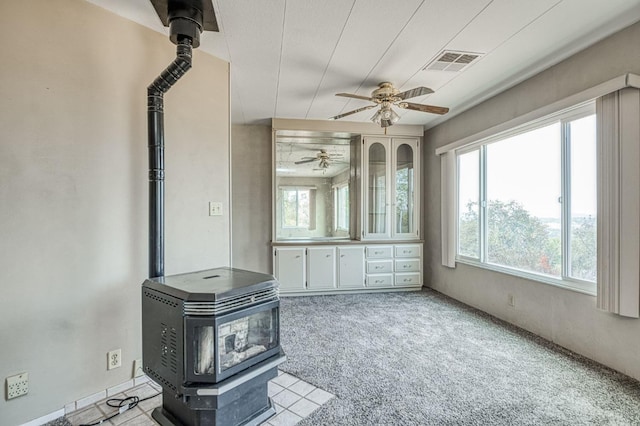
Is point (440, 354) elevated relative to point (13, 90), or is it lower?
lower

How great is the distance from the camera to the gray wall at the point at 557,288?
2.17 m

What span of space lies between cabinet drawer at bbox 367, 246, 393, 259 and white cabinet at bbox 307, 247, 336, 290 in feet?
1.77

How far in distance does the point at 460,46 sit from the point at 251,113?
2.56 m

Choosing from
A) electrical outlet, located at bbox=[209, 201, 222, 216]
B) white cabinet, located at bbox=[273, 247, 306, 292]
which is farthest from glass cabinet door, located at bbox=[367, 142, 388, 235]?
electrical outlet, located at bbox=[209, 201, 222, 216]

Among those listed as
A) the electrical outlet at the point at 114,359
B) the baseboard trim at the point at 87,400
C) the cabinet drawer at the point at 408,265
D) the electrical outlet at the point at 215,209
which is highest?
the electrical outlet at the point at 215,209

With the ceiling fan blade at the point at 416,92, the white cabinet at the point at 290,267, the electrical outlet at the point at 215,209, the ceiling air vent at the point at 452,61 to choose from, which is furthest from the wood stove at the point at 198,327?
the white cabinet at the point at 290,267

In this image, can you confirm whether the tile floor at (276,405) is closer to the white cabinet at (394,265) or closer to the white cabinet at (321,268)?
the white cabinet at (321,268)

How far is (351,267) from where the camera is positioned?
14.4ft

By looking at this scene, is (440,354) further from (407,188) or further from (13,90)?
(13,90)

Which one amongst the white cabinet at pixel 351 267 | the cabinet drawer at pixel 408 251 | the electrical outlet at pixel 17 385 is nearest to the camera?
the electrical outlet at pixel 17 385

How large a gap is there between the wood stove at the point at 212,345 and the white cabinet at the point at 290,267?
244cm

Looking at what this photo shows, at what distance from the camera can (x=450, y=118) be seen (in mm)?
4148

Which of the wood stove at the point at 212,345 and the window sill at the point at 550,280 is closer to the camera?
the wood stove at the point at 212,345

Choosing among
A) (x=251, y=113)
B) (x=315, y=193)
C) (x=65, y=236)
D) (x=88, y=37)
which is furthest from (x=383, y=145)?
(x=65, y=236)
